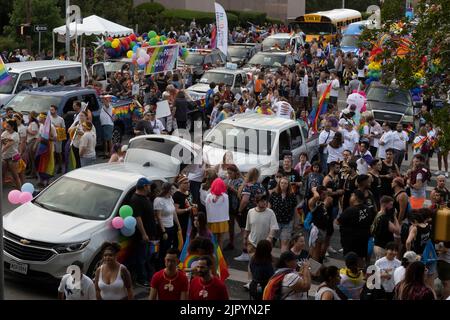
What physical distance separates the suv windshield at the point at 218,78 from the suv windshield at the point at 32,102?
9.09 meters

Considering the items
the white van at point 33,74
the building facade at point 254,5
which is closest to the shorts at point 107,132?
the white van at point 33,74

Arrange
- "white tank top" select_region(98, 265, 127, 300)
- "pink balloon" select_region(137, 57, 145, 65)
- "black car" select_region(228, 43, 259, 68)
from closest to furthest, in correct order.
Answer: "white tank top" select_region(98, 265, 127, 300), "pink balloon" select_region(137, 57, 145, 65), "black car" select_region(228, 43, 259, 68)

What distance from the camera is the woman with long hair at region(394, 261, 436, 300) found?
858 centimetres

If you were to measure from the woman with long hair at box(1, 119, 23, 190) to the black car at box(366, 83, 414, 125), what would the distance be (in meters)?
10.9

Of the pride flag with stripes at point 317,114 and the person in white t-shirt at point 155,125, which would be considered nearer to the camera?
the person in white t-shirt at point 155,125

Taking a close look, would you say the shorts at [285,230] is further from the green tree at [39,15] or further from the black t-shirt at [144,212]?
the green tree at [39,15]

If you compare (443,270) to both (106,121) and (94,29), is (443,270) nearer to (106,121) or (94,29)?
(106,121)

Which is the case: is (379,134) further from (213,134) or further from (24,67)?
(24,67)

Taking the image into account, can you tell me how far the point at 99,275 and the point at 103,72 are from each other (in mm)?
18408

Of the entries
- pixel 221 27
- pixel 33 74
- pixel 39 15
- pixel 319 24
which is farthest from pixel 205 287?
pixel 319 24

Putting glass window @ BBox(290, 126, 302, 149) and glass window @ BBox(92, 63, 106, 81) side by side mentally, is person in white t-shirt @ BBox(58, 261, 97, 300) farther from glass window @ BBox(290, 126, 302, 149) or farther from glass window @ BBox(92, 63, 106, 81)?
glass window @ BBox(92, 63, 106, 81)

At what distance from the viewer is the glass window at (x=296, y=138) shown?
16.8 meters

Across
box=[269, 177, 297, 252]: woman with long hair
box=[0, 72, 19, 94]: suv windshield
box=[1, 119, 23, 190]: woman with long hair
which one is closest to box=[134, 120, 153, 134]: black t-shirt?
box=[1, 119, 23, 190]: woman with long hair

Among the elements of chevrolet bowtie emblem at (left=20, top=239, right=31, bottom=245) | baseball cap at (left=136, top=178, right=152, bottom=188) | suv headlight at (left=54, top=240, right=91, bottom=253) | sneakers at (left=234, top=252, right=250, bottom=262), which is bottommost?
sneakers at (left=234, top=252, right=250, bottom=262)
